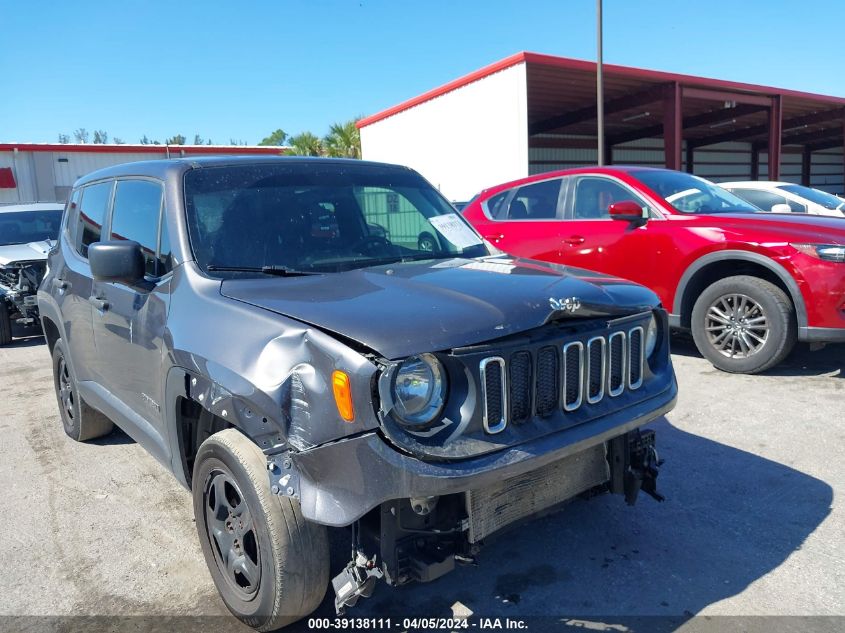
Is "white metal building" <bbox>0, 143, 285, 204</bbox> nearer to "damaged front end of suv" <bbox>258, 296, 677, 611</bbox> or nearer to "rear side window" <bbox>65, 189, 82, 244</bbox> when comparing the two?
"rear side window" <bbox>65, 189, 82, 244</bbox>

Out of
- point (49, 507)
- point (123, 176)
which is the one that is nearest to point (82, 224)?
point (123, 176)

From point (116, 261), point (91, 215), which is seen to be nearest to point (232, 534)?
point (116, 261)

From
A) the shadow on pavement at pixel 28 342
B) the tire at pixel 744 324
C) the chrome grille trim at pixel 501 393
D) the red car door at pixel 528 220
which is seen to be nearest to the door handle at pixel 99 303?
the chrome grille trim at pixel 501 393

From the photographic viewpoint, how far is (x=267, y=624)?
239 cm

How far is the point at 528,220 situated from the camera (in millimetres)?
7152

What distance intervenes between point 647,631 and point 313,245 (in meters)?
2.14

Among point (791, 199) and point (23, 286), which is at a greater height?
point (791, 199)

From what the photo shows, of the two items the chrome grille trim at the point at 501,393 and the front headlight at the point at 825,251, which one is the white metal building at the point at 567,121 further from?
the chrome grille trim at the point at 501,393

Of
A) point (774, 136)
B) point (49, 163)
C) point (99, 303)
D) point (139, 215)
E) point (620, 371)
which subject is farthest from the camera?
point (49, 163)

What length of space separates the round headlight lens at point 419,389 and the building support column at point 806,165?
40.2 metres

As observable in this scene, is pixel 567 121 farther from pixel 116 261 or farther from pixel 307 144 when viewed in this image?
pixel 116 261

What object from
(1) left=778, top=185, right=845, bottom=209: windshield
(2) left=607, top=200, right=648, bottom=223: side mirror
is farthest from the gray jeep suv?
(1) left=778, top=185, right=845, bottom=209: windshield

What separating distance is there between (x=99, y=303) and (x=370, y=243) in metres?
1.54

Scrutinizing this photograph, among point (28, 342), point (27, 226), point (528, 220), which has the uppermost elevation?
point (27, 226)
